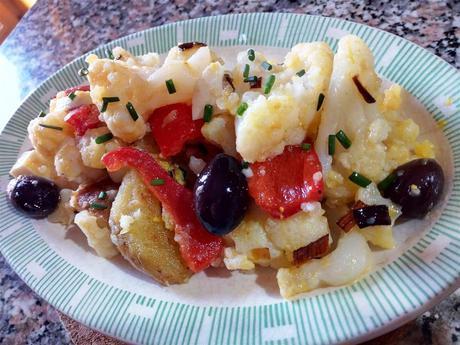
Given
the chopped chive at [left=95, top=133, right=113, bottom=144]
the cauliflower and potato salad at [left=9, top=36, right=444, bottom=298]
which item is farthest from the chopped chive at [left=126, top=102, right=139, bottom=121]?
the chopped chive at [left=95, top=133, right=113, bottom=144]

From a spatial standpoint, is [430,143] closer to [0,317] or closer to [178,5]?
[0,317]

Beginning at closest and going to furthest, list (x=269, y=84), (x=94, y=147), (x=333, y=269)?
(x=333, y=269), (x=269, y=84), (x=94, y=147)

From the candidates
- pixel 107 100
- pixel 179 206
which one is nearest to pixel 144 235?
pixel 179 206

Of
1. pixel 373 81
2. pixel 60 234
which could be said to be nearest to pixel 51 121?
pixel 60 234

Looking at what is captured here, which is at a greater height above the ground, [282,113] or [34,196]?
[282,113]

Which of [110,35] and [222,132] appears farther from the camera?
[110,35]

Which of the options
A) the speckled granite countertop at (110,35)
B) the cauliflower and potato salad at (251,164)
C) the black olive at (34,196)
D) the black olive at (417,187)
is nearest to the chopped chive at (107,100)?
the cauliflower and potato salad at (251,164)

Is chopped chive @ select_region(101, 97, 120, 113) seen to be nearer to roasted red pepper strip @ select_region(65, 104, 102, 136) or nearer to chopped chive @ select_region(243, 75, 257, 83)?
roasted red pepper strip @ select_region(65, 104, 102, 136)

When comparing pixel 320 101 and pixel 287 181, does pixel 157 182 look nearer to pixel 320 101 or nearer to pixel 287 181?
pixel 287 181
